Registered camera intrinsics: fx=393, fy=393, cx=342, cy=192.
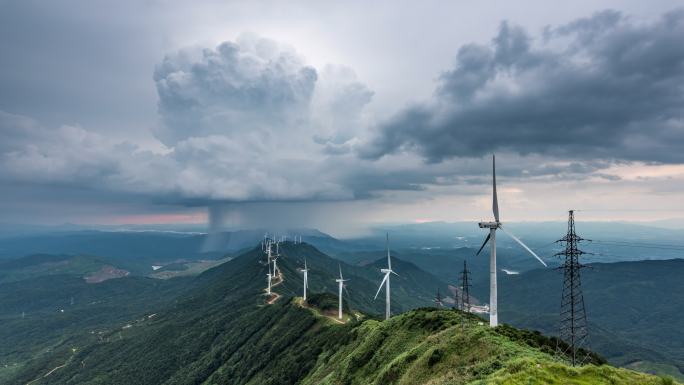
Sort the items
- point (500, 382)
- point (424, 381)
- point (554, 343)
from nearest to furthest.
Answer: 1. point (500, 382)
2. point (424, 381)
3. point (554, 343)

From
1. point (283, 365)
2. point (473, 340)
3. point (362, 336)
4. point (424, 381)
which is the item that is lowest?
point (283, 365)

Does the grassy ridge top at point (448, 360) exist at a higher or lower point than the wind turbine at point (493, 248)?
lower

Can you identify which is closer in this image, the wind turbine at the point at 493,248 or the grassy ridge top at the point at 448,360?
the grassy ridge top at the point at 448,360

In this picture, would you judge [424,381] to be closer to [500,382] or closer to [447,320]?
[500,382]

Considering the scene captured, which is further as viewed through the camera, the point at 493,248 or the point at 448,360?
the point at 493,248

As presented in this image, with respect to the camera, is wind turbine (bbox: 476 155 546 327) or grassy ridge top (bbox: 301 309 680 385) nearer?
grassy ridge top (bbox: 301 309 680 385)

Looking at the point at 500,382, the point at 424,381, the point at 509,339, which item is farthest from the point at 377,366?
the point at 500,382

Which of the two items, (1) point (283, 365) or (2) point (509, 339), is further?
(1) point (283, 365)

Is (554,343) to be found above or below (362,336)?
above

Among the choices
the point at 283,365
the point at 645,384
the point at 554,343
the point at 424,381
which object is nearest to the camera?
the point at 645,384

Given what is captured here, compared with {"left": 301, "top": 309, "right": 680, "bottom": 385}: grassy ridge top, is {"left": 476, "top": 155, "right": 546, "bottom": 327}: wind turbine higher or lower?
higher

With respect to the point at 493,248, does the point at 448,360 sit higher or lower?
lower
